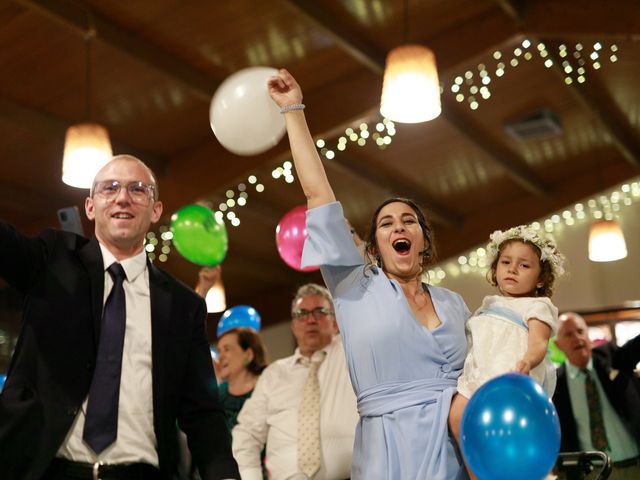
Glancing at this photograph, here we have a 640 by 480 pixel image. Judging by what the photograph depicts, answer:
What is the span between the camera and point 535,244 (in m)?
2.99

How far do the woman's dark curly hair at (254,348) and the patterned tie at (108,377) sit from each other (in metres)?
2.54

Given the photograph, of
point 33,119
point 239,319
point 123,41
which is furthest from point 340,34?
point 33,119

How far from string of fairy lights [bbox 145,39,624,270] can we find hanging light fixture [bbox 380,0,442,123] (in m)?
2.22

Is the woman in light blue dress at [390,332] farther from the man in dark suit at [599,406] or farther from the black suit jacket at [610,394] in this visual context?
the man in dark suit at [599,406]

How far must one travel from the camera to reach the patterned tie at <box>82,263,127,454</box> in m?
2.06

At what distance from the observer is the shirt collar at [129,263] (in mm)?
2283

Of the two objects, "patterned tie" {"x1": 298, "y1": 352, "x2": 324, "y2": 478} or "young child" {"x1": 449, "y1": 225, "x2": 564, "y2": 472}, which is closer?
"young child" {"x1": 449, "y1": 225, "x2": 564, "y2": 472}

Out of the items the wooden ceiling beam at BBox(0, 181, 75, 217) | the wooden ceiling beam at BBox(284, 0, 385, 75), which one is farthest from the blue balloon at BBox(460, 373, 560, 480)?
the wooden ceiling beam at BBox(0, 181, 75, 217)

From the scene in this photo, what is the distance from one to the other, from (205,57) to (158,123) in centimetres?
90

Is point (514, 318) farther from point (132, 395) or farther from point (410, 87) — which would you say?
point (410, 87)

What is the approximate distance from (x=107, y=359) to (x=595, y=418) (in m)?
3.00

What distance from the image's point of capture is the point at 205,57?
6594 millimetres

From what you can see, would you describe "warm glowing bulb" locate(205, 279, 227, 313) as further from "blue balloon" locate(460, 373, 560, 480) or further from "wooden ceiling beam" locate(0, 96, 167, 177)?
"blue balloon" locate(460, 373, 560, 480)

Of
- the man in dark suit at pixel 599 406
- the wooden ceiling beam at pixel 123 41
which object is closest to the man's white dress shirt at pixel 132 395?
the man in dark suit at pixel 599 406
